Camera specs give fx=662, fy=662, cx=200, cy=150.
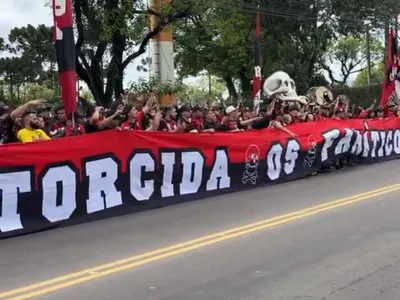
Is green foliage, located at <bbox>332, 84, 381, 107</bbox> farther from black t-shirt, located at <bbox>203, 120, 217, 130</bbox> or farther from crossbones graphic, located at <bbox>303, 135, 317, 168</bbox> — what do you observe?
black t-shirt, located at <bbox>203, 120, 217, 130</bbox>

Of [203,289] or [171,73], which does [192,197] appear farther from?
[171,73]

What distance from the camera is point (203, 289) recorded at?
18.5 feet

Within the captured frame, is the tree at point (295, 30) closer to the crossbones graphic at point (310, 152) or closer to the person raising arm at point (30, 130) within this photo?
the crossbones graphic at point (310, 152)

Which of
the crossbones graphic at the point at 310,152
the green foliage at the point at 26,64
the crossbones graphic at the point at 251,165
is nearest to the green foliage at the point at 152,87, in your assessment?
the crossbones graphic at the point at 310,152

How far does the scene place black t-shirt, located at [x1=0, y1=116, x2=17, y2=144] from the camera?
9.89 metres

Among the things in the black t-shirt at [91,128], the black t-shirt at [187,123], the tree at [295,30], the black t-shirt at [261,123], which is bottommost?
the black t-shirt at [261,123]

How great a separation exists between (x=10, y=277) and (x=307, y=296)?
2809mm

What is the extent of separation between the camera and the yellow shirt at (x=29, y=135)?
952 cm

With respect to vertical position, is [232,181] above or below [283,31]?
below

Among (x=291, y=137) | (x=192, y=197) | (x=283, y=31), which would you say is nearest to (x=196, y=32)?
(x=283, y=31)

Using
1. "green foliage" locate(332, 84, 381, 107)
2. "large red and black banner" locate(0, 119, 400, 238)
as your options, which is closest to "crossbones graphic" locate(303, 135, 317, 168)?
"large red and black banner" locate(0, 119, 400, 238)

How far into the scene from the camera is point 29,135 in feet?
31.4

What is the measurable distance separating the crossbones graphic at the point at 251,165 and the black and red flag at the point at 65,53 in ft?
11.6

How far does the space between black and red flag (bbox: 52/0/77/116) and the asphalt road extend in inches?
93.3
